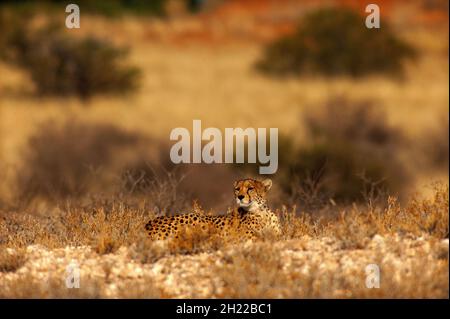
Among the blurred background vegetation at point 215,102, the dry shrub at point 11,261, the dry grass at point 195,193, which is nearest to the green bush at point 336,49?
the blurred background vegetation at point 215,102

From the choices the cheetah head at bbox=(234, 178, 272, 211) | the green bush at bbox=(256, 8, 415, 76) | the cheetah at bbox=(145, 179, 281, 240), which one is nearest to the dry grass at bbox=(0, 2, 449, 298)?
the cheetah at bbox=(145, 179, 281, 240)

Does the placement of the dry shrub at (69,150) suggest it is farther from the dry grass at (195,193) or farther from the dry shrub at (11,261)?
the dry shrub at (11,261)

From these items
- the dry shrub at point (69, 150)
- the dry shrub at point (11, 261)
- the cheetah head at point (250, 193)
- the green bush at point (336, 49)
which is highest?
the green bush at point (336, 49)

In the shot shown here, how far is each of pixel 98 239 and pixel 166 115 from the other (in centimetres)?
1699

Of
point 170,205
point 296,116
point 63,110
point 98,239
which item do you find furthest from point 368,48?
point 98,239

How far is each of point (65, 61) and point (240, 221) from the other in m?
21.4

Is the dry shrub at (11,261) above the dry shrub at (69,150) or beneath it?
beneath

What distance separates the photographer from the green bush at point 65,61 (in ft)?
90.5

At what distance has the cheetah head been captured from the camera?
7.96 meters

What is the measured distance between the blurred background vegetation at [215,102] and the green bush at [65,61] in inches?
1.5

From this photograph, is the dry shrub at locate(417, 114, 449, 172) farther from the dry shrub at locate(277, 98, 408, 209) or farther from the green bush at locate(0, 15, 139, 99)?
the green bush at locate(0, 15, 139, 99)

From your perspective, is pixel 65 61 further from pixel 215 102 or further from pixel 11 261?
pixel 11 261

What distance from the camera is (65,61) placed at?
2862 centimetres

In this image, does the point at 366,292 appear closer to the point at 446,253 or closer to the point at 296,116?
the point at 446,253
